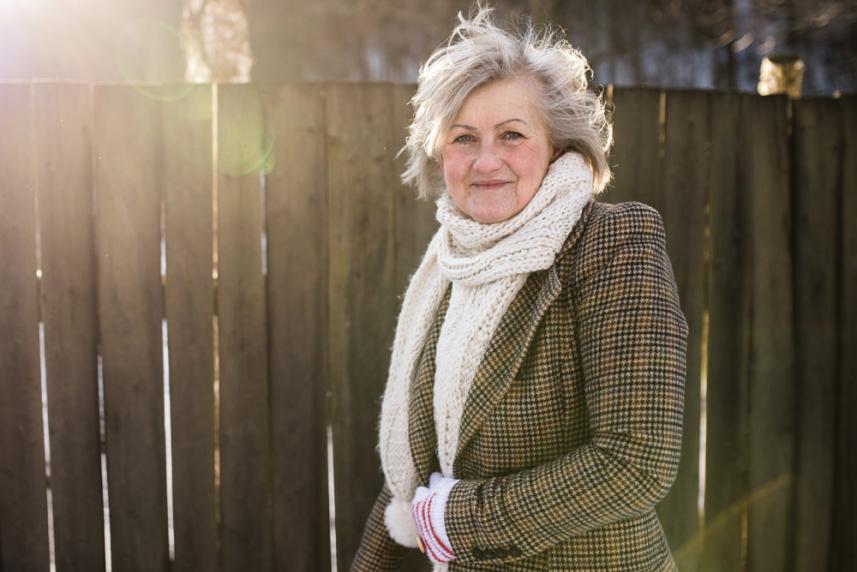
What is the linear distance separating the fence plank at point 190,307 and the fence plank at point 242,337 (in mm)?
45

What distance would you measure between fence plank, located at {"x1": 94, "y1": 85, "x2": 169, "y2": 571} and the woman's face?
129 centimetres

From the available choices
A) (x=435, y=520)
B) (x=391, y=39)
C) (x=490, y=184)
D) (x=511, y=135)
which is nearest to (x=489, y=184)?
(x=490, y=184)

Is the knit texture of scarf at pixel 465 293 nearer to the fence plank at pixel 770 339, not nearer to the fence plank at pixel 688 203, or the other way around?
the fence plank at pixel 688 203

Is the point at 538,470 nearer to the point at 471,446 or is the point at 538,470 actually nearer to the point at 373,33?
the point at 471,446

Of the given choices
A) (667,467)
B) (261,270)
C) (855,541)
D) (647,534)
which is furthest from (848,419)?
(261,270)

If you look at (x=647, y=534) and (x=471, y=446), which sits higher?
A: (x=471, y=446)

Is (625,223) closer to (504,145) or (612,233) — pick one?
(612,233)

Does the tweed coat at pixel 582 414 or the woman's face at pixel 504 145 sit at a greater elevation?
the woman's face at pixel 504 145

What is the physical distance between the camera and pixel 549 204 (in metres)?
1.62

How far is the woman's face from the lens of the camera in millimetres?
1662

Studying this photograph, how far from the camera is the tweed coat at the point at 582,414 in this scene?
1.37 meters

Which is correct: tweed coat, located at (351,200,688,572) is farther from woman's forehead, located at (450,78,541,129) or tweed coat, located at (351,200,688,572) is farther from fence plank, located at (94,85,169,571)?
fence plank, located at (94,85,169,571)

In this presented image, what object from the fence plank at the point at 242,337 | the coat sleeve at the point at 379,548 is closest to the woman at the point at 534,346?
the coat sleeve at the point at 379,548

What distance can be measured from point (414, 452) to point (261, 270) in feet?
3.35
